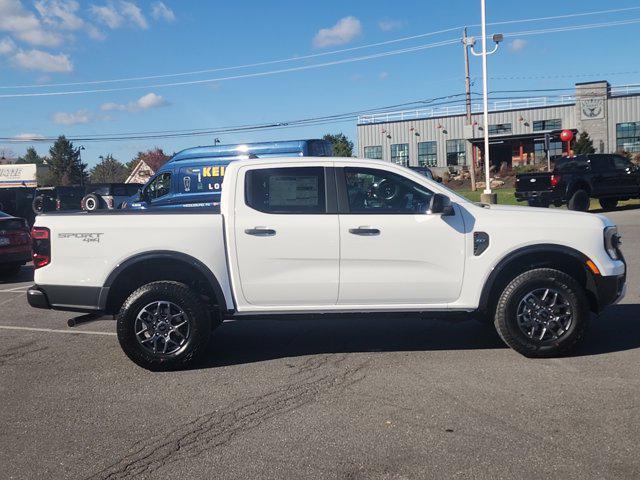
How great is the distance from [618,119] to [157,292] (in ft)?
185

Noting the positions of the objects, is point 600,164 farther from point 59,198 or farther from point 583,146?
point 583,146

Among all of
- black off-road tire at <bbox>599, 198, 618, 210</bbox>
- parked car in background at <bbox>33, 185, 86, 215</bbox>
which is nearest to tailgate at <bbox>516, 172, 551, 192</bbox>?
black off-road tire at <bbox>599, 198, 618, 210</bbox>

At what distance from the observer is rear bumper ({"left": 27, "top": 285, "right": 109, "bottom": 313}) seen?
5934 mm

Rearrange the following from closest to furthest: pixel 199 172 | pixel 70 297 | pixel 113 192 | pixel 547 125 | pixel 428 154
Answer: pixel 70 297
pixel 199 172
pixel 113 192
pixel 547 125
pixel 428 154

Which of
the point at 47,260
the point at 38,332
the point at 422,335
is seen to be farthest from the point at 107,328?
the point at 422,335

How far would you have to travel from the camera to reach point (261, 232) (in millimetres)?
5844

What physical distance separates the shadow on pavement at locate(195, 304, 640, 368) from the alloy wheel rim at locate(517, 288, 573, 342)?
1.31 ft

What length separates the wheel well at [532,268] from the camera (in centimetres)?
589

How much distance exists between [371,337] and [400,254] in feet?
5.09

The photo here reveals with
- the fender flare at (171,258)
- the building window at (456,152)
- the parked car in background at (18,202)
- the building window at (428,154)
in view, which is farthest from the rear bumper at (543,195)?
the building window at (428,154)

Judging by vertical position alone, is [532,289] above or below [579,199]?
below

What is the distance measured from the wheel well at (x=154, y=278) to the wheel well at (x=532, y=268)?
245cm

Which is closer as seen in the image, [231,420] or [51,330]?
[231,420]

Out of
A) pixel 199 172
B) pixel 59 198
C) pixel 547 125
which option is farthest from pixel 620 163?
pixel 547 125
